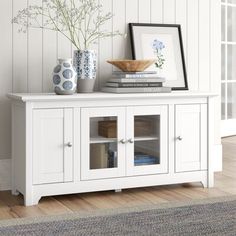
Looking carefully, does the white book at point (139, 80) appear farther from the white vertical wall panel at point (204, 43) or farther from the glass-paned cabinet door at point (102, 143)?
the white vertical wall panel at point (204, 43)

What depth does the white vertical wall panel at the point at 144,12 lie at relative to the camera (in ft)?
12.5

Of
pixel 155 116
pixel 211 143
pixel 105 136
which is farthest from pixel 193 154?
pixel 105 136

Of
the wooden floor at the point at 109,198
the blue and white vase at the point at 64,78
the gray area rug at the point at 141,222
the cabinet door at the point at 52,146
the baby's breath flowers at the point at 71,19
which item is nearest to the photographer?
the gray area rug at the point at 141,222

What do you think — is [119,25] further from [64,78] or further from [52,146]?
[52,146]

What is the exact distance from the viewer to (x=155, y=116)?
11.2 feet

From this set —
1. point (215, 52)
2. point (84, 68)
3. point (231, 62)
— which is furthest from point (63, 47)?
point (231, 62)

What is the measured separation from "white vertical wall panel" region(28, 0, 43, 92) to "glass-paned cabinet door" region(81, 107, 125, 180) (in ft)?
1.50

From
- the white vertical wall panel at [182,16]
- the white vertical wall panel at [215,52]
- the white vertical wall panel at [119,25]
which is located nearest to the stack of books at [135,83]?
the white vertical wall panel at [119,25]

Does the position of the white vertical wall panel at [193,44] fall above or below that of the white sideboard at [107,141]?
above

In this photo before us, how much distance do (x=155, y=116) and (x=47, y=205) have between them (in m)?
0.84

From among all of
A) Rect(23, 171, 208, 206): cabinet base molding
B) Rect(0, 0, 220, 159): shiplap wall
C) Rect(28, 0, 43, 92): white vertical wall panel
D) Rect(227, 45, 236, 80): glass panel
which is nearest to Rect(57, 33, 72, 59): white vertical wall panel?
Rect(0, 0, 220, 159): shiplap wall

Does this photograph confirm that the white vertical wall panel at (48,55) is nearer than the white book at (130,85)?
No

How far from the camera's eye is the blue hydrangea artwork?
3842mm

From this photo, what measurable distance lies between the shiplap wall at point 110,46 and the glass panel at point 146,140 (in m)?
0.48
